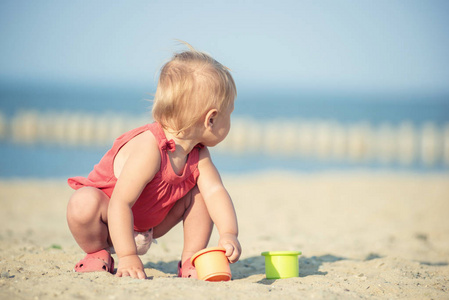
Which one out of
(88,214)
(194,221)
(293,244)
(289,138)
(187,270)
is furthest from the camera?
(289,138)

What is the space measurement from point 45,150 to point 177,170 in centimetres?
1262

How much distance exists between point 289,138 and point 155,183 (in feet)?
50.8

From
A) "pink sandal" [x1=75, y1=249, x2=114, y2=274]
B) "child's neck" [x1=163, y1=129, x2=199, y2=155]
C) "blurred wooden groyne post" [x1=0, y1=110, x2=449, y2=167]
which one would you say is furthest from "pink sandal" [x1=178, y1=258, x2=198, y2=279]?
"blurred wooden groyne post" [x1=0, y1=110, x2=449, y2=167]

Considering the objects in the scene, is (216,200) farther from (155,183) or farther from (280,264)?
(280,264)

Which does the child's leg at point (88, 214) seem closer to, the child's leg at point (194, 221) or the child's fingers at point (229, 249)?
the child's leg at point (194, 221)

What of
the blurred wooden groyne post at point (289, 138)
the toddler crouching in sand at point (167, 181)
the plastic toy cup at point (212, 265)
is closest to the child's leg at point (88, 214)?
the toddler crouching in sand at point (167, 181)

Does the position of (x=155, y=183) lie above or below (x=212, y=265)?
above

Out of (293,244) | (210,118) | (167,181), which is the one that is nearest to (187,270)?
(167,181)

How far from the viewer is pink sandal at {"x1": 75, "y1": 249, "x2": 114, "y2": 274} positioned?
2.45 meters

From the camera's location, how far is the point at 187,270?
8.38 ft

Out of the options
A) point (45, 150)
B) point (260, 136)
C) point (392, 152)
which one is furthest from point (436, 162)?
point (45, 150)

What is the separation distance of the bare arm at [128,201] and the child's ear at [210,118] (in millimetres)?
287

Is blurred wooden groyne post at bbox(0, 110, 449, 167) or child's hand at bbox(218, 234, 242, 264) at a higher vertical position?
blurred wooden groyne post at bbox(0, 110, 449, 167)

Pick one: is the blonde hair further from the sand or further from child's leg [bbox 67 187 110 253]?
the sand
